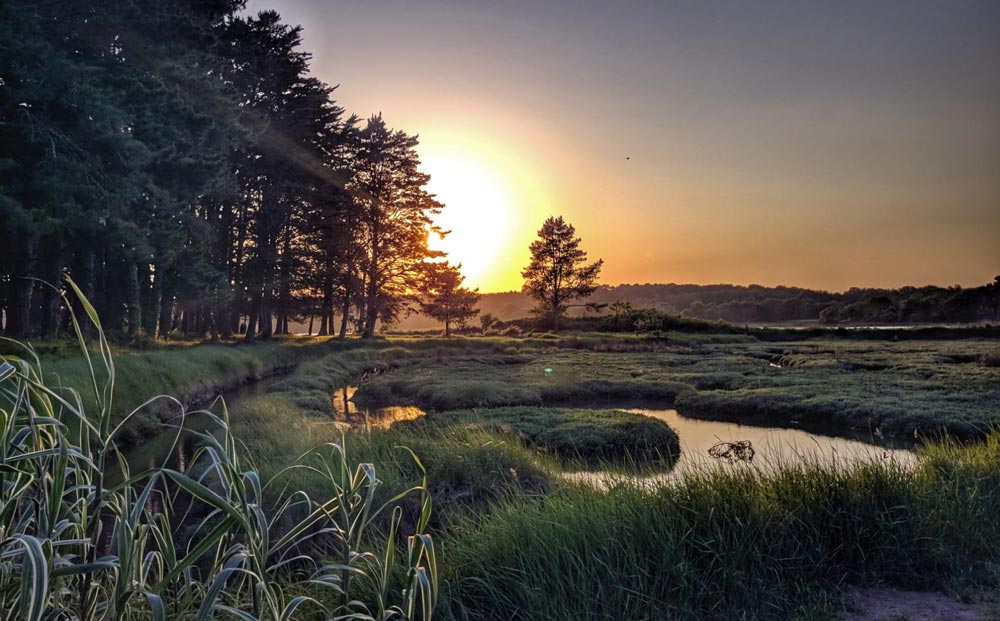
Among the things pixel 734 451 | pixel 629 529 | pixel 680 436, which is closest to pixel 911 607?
pixel 629 529

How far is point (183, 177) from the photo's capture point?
78.4 feet

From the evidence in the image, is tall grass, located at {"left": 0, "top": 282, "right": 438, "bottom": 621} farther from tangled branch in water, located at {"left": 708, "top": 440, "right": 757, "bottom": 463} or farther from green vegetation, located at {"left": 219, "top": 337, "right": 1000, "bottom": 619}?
tangled branch in water, located at {"left": 708, "top": 440, "right": 757, "bottom": 463}

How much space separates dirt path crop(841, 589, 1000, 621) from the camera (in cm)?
429

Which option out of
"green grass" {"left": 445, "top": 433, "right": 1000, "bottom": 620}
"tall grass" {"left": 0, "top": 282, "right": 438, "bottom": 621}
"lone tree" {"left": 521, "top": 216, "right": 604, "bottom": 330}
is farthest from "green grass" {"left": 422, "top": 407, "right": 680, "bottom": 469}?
"lone tree" {"left": 521, "top": 216, "right": 604, "bottom": 330}

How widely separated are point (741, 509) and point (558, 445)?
8.07m

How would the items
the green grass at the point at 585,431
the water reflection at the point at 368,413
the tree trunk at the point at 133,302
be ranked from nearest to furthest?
1. the green grass at the point at 585,431
2. the water reflection at the point at 368,413
3. the tree trunk at the point at 133,302

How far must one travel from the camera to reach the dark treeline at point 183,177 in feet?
56.3

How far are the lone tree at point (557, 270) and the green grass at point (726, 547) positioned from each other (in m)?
52.7

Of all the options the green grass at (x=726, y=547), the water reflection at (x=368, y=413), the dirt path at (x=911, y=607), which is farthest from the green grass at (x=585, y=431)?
the dirt path at (x=911, y=607)

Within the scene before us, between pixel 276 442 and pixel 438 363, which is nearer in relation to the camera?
pixel 276 442

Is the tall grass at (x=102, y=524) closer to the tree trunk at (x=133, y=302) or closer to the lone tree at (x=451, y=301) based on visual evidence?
the tree trunk at (x=133, y=302)

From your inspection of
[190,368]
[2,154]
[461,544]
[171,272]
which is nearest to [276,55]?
[171,272]

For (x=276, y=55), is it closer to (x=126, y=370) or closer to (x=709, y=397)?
(x=126, y=370)

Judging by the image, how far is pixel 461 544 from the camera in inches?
196
